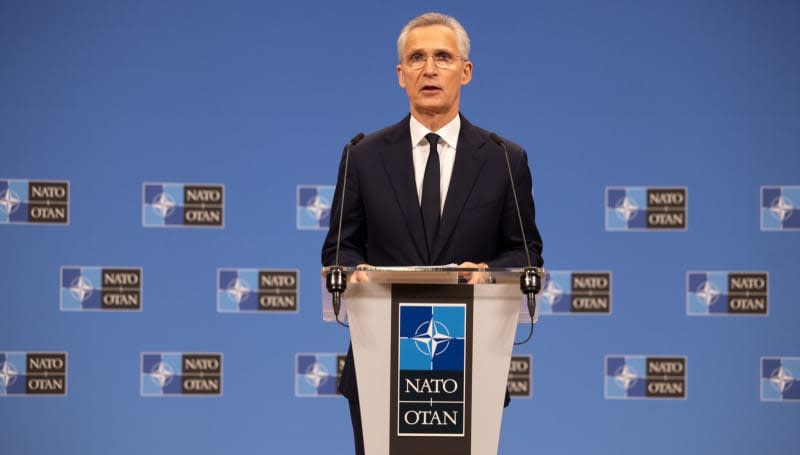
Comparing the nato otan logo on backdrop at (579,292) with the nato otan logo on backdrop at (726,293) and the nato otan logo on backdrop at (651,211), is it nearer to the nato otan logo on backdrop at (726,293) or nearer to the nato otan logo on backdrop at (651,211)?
the nato otan logo on backdrop at (651,211)

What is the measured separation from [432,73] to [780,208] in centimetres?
262

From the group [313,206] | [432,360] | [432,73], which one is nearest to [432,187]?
[432,73]

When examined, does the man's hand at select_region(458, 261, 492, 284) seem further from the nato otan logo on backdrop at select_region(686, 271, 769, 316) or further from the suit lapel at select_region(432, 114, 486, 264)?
the nato otan logo on backdrop at select_region(686, 271, 769, 316)

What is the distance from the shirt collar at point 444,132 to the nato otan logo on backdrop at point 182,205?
2125 millimetres

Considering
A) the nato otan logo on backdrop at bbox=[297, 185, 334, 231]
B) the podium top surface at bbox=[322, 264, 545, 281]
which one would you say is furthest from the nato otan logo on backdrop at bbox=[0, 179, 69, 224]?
the podium top surface at bbox=[322, 264, 545, 281]

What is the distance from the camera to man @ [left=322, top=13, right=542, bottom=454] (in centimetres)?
220

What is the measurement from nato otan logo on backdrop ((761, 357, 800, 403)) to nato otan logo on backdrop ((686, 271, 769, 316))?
0.23 m

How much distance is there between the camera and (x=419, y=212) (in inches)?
87.0

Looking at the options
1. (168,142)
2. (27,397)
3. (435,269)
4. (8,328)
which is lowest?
(27,397)

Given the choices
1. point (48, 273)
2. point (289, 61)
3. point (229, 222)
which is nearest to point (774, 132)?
point (289, 61)

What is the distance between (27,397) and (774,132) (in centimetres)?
367

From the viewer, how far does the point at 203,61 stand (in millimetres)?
4320

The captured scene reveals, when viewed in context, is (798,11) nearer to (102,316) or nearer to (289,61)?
(289,61)

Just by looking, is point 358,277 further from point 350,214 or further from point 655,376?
point 655,376
